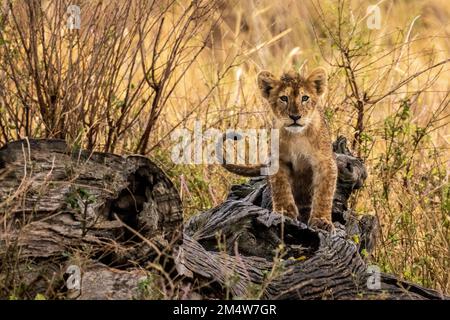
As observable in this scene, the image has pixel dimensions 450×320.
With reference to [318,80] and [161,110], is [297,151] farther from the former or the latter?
[161,110]

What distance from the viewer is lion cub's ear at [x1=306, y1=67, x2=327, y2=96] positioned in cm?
750

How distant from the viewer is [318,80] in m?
7.54

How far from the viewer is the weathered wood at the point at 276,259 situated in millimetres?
5539

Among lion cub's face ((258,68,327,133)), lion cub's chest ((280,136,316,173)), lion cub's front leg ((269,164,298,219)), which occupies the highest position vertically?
lion cub's face ((258,68,327,133))

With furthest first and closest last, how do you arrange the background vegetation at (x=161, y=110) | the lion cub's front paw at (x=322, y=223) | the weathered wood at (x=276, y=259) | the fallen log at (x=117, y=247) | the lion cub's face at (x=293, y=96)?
the lion cub's face at (x=293, y=96) < the lion cub's front paw at (x=322, y=223) < the background vegetation at (x=161, y=110) < the weathered wood at (x=276, y=259) < the fallen log at (x=117, y=247)

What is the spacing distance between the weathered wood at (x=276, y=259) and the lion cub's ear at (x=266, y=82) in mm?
1095

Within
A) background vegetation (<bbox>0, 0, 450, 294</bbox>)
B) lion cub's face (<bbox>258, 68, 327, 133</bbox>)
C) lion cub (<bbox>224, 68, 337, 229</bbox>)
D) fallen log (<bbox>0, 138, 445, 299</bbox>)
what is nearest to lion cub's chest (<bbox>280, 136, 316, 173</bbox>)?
lion cub (<bbox>224, 68, 337, 229</bbox>)

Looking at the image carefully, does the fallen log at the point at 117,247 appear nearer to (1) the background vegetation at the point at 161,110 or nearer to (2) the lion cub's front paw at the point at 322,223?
(1) the background vegetation at the point at 161,110

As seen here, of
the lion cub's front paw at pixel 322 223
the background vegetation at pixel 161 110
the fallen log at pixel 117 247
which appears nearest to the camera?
the fallen log at pixel 117 247

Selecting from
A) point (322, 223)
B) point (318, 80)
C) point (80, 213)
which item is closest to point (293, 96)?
point (318, 80)

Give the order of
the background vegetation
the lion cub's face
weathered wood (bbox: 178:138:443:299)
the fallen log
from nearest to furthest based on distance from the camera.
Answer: the fallen log < weathered wood (bbox: 178:138:443:299) < the background vegetation < the lion cub's face

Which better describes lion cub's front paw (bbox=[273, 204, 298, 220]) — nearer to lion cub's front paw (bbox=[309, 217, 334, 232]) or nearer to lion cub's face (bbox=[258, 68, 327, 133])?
lion cub's front paw (bbox=[309, 217, 334, 232])

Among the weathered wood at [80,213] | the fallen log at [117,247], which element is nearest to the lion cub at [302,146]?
the fallen log at [117,247]
